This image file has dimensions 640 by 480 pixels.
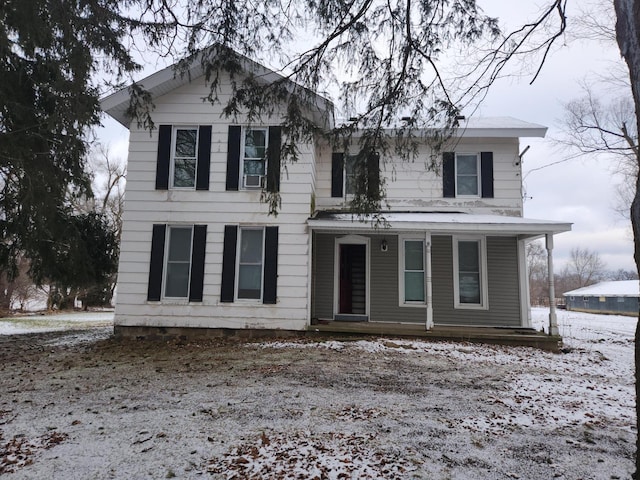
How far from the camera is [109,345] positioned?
855cm

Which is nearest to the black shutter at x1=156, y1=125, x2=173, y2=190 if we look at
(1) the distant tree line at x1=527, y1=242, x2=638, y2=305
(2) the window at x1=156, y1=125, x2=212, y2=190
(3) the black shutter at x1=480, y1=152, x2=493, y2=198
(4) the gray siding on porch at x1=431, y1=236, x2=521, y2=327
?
(2) the window at x1=156, y1=125, x2=212, y2=190

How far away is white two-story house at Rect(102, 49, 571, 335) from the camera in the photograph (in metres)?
9.04

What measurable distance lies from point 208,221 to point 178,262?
3.74 feet

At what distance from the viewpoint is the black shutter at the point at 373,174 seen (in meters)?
4.91

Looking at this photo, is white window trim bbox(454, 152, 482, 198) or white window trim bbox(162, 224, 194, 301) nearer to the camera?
white window trim bbox(162, 224, 194, 301)

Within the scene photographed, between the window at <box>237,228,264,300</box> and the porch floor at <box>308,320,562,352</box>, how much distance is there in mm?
1534

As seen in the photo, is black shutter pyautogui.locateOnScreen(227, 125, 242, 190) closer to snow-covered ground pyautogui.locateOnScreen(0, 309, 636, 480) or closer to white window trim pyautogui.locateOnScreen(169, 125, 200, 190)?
white window trim pyautogui.locateOnScreen(169, 125, 200, 190)

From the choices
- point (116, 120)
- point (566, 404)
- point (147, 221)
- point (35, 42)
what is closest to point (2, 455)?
point (35, 42)

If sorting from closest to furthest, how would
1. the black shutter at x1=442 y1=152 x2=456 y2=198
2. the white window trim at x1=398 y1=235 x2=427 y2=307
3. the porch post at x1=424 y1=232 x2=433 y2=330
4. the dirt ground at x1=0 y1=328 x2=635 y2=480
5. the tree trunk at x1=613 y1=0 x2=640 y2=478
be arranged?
the tree trunk at x1=613 y1=0 x2=640 y2=478, the dirt ground at x1=0 y1=328 x2=635 y2=480, the porch post at x1=424 y1=232 x2=433 y2=330, the white window trim at x1=398 y1=235 x2=427 y2=307, the black shutter at x1=442 y1=152 x2=456 y2=198

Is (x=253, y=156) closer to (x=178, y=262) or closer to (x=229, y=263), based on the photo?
(x=229, y=263)

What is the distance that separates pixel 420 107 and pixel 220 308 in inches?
245

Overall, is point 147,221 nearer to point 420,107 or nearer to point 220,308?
point 220,308

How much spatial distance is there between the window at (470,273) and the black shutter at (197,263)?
5996mm

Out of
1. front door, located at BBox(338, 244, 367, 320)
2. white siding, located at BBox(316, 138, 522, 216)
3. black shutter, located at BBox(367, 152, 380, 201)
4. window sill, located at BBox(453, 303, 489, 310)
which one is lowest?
window sill, located at BBox(453, 303, 489, 310)
